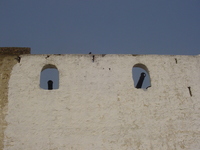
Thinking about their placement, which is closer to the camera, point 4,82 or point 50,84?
point 4,82

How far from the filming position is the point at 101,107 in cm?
972

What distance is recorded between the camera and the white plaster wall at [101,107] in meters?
9.12

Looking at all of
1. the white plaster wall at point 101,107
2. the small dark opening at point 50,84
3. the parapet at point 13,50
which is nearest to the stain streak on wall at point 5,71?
the parapet at point 13,50

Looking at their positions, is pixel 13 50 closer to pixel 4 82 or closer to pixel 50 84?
pixel 4 82

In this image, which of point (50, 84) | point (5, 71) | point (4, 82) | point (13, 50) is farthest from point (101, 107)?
point (13, 50)

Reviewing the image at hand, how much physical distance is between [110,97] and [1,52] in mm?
4734

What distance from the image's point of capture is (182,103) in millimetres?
10250

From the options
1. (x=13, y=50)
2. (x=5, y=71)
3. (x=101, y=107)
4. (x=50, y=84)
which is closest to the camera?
A: (x=101, y=107)

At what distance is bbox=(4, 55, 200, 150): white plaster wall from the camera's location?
912cm

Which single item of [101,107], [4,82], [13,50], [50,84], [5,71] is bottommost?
[101,107]

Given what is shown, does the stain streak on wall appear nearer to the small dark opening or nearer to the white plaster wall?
the white plaster wall

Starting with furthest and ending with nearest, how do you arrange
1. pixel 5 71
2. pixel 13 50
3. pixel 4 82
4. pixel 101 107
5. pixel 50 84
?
pixel 50 84 < pixel 13 50 < pixel 5 71 < pixel 4 82 < pixel 101 107

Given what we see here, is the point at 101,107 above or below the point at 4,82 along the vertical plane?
below

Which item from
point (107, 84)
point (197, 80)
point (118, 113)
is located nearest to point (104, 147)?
point (118, 113)
